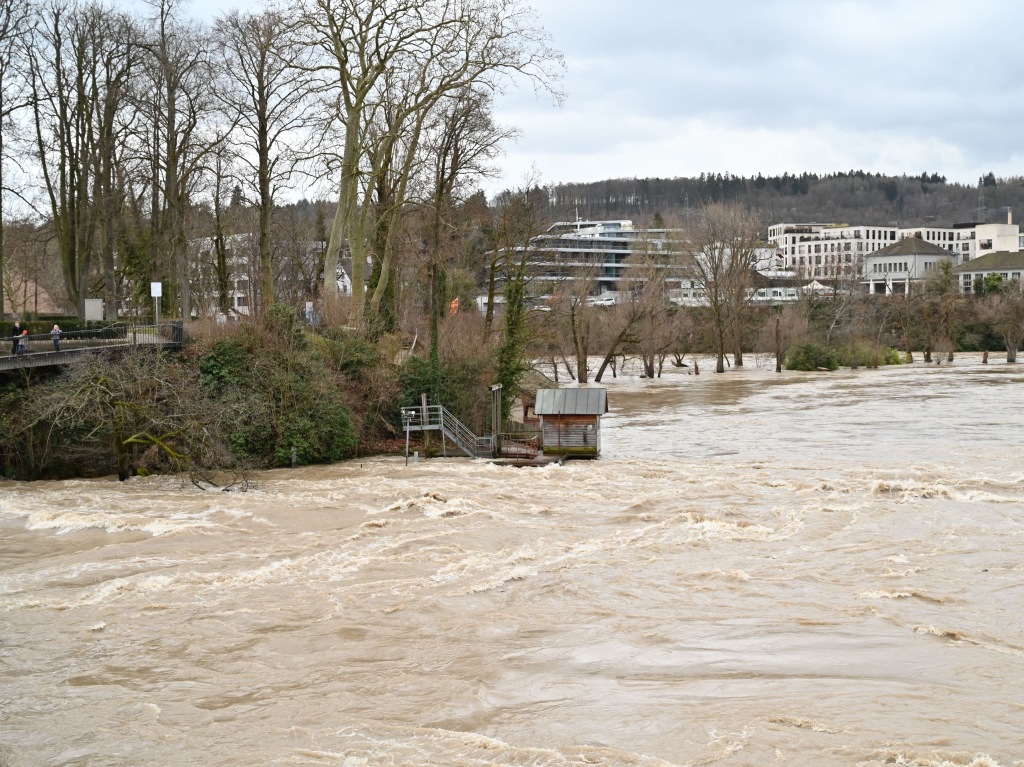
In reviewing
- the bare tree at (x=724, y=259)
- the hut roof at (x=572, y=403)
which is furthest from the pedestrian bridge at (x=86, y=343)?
the bare tree at (x=724, y=259)

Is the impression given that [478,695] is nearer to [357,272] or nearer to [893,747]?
[893,747]

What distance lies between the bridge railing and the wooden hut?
11.5 meters

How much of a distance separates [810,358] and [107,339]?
57.3 meters

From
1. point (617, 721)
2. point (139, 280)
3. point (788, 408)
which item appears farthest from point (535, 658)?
point (139, 280)

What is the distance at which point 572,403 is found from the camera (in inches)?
1277

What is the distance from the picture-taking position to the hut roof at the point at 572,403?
106 ft

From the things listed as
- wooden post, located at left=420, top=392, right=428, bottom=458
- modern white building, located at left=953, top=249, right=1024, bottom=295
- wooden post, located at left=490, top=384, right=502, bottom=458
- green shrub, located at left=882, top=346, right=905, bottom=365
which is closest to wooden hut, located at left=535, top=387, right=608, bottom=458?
wooden post, located at left=490, top=384, right=502, bottom=458

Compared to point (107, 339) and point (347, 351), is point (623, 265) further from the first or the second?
point (107, 339)

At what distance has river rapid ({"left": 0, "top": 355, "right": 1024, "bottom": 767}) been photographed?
11914 mm

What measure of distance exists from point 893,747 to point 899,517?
487 inches

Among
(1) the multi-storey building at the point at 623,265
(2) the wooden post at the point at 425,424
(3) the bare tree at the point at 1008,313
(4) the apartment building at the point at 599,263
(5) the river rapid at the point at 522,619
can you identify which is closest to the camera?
(5) the river rapid at the point at 522,619

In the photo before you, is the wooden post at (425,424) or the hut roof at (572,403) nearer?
the hut roof at (572,403)

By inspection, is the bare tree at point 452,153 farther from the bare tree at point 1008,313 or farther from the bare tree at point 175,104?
the bare tree at point 1008,313

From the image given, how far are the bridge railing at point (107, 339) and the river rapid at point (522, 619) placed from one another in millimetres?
5022
